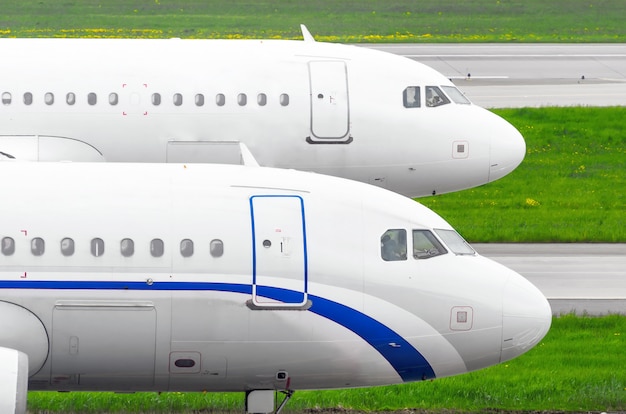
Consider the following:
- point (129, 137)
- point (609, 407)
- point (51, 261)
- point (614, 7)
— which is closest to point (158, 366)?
point (51, 261)

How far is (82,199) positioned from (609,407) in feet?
32.1

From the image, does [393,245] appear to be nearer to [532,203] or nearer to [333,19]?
[532,203]

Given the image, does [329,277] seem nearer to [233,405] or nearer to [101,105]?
[233,405]

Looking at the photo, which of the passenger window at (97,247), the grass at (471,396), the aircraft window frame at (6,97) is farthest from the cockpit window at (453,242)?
the aircraft window frame at (6,97)

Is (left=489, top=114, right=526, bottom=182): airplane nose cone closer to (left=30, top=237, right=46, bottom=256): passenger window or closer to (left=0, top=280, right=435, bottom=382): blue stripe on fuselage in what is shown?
(left=0, top=280, right=435, bottom=382): blue stripe on fuselage

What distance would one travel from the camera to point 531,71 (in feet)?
216

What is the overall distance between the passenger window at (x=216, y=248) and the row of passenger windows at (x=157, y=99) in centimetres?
1314

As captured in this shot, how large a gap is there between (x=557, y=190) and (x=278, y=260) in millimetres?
25870

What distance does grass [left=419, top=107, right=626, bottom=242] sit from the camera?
39.4 metres

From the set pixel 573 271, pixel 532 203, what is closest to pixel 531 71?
pixel 532 203

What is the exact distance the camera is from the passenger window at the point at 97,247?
19.7 m

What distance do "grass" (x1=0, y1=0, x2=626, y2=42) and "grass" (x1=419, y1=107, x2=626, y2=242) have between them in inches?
867

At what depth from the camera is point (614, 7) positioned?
89.5m

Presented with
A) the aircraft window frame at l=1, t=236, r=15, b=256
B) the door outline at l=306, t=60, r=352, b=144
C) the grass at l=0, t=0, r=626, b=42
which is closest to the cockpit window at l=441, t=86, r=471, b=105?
the door outline at l=306, t=60, r=352, b=144
